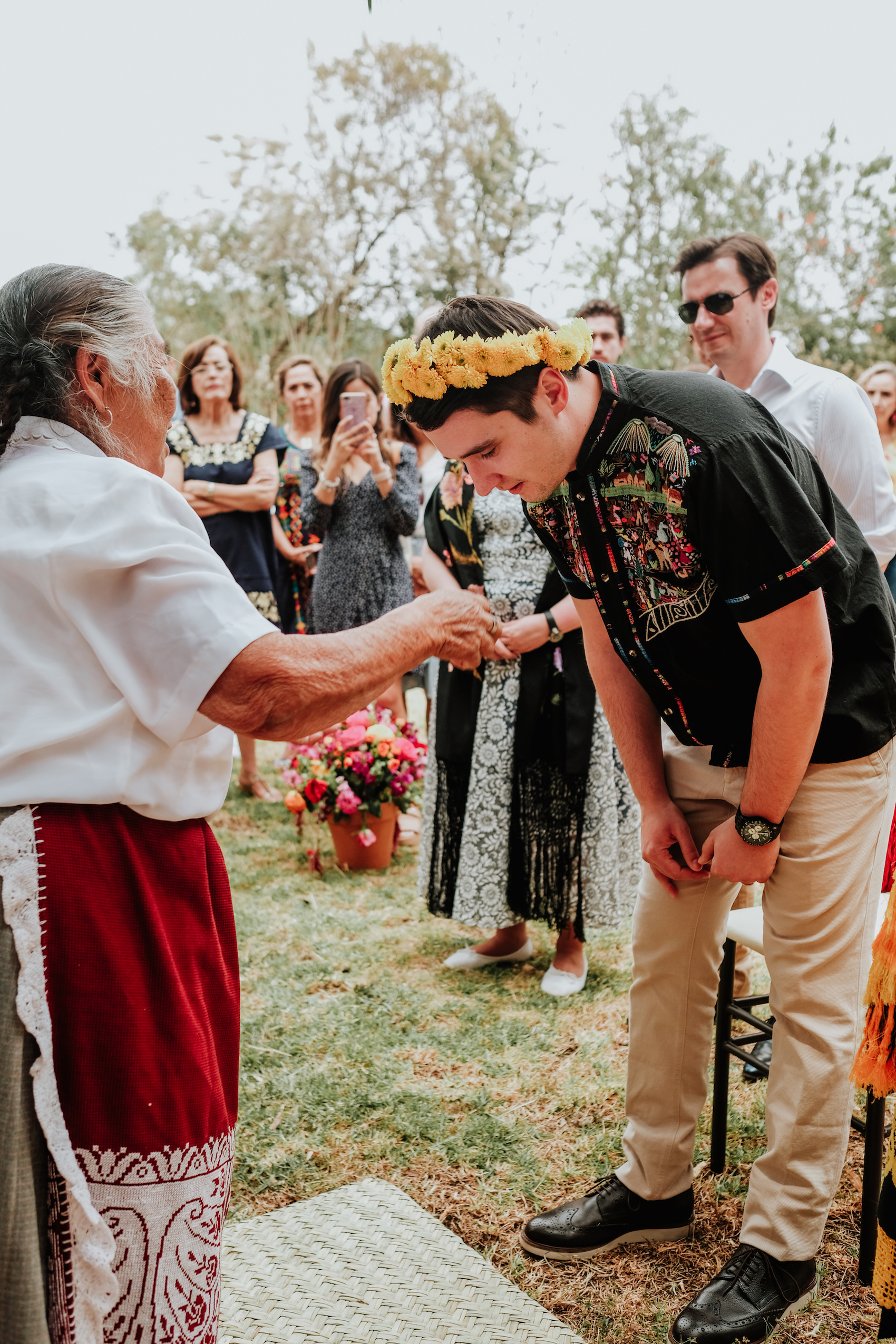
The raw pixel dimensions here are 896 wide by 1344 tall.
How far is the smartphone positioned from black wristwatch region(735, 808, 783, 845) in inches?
129

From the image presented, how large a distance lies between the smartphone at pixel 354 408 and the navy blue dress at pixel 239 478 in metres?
0.90

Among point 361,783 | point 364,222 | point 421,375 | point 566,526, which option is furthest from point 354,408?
point 364,222

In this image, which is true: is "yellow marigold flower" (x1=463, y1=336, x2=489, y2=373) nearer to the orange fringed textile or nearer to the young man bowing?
the young man bowing

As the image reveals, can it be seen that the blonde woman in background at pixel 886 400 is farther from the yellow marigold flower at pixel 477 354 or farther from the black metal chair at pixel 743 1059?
the yellow marigold flower at pixel 477 354

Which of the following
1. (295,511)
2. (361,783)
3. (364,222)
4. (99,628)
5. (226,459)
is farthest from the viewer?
(364,222)

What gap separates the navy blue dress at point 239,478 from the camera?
534 centimetres

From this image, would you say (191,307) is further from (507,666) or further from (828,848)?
(828,848)

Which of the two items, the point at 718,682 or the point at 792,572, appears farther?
the point at 718,682

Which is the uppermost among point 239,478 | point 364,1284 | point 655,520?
point 239,478

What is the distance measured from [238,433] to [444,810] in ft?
9.14

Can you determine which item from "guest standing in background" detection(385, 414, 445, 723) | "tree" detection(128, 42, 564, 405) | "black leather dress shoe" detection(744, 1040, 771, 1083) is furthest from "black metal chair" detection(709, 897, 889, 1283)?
"tree" detection(128, 42, 564, 405)

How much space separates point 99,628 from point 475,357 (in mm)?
802

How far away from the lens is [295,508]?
19.4ft

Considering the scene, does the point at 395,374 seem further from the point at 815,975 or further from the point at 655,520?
the point at 815,975
